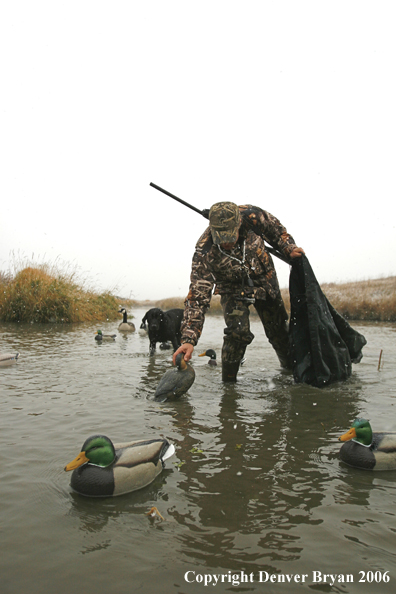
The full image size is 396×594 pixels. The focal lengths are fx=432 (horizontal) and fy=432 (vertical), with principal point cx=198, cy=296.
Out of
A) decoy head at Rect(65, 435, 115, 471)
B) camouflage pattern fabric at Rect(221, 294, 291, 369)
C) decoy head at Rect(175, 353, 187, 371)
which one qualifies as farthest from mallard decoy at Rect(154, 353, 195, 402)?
decoy head at Rect(65, 435, 115, 471)

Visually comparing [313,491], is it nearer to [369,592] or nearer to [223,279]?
[369,592]

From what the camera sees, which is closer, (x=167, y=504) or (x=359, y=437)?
(x=167, y=504)

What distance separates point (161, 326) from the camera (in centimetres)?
898

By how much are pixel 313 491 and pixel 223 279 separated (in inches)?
128

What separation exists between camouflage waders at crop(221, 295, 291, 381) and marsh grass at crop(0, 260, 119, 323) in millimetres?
11173

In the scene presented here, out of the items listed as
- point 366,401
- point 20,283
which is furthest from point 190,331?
point 20,283

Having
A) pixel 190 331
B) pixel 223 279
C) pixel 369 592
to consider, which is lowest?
pixel 369 592

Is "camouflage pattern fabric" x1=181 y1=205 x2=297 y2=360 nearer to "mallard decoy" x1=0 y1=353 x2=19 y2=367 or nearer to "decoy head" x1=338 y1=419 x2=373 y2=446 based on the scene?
"decoy head" x1=338 y1=419 x2=373 y2=446

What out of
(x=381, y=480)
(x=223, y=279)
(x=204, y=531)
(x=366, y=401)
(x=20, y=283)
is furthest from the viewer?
(x=20, y=283)

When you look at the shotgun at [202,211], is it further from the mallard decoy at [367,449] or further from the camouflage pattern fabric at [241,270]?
the mallard decoy at [367,449]

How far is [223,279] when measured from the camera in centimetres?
557

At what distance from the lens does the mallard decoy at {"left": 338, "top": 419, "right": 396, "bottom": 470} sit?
3.00m

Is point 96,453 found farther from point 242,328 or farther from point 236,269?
point 236,269

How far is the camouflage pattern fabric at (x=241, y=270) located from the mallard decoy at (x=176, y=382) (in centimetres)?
52
